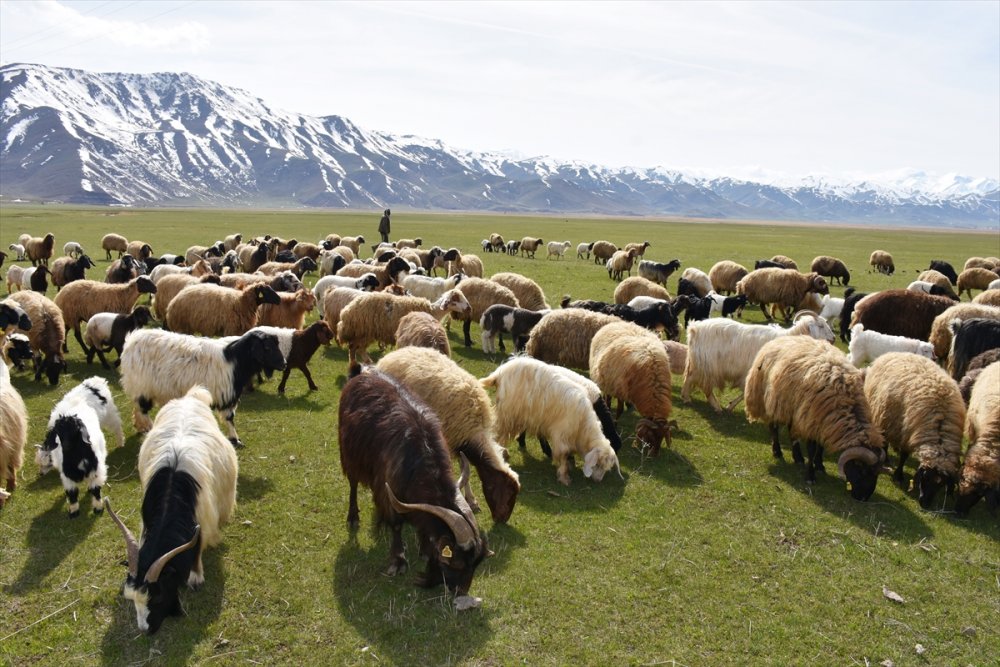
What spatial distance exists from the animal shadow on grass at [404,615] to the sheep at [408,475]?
162mm

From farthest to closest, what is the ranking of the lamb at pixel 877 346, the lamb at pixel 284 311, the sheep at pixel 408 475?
the lamb at pixel 284 311, the lamb at pixel 877 346, the sheep at pixel 408 475

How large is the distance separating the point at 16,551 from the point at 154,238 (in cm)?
4684

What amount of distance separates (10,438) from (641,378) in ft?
27.0

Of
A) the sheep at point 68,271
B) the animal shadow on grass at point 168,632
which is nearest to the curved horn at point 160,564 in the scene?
the animal shadow on grass at point 168,632

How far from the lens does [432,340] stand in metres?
10.4

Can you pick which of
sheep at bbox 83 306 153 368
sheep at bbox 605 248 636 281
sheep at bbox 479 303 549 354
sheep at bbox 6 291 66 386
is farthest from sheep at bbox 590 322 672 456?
sheep at bbox 605 248 636 281

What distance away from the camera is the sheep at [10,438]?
6664 millimetres

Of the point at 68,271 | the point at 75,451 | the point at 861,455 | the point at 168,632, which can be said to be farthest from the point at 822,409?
the point at 68,271

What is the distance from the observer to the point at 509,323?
13.4m

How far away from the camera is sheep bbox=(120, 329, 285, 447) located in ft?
27.7

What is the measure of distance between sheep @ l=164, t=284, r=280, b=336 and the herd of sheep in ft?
0.14

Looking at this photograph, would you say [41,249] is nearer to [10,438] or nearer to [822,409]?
[10,438]

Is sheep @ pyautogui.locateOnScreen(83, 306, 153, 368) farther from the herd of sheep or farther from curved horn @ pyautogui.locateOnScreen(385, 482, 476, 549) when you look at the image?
curved horn @ pyautogui.locateOnScreen(385, 482, 476, 549)

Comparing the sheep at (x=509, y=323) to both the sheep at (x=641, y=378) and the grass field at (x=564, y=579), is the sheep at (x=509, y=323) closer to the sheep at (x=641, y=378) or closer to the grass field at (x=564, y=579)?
the sheep at (x=641, y=378)
